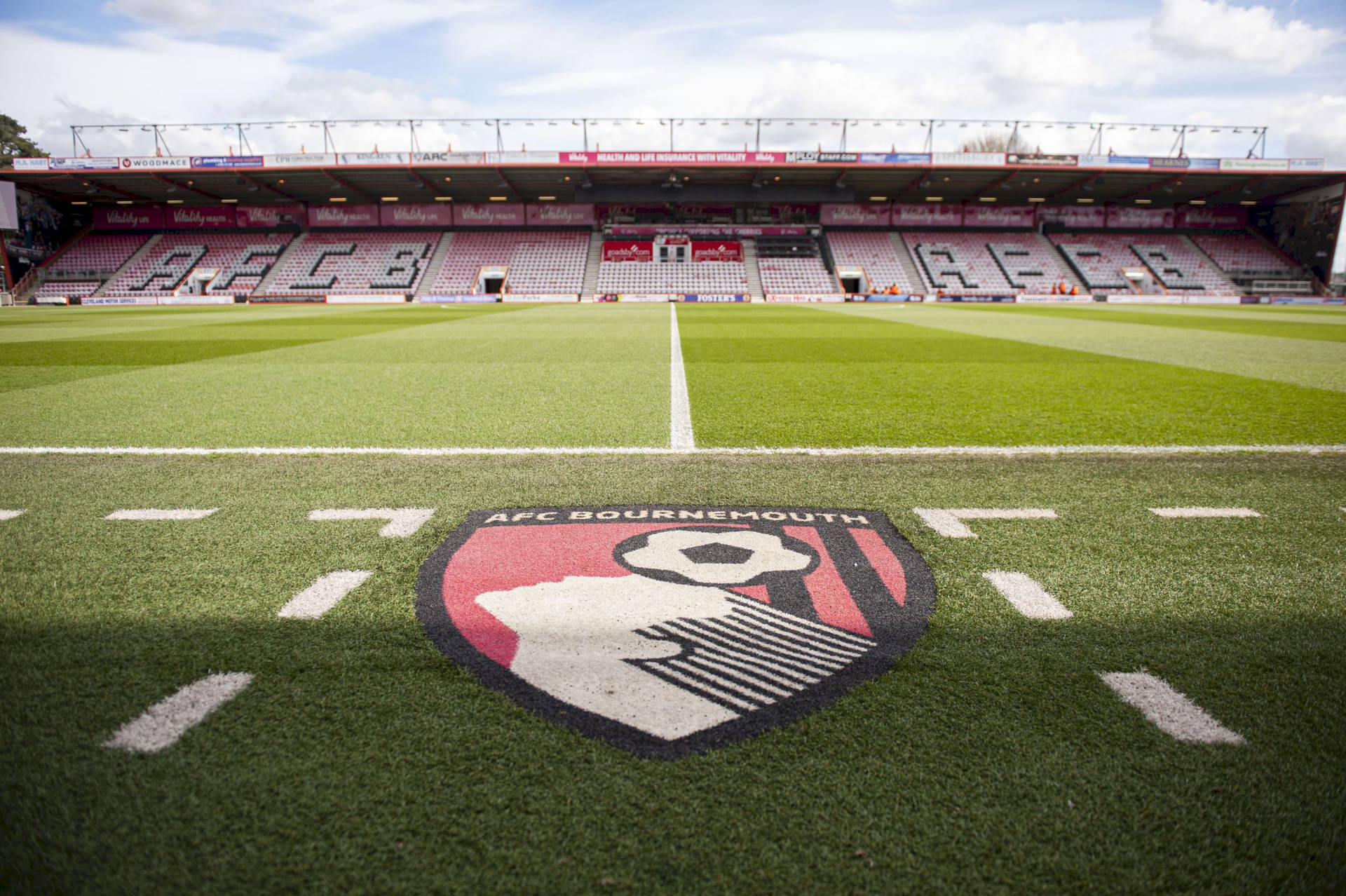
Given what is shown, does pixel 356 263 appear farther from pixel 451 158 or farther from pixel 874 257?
pixel 874 257

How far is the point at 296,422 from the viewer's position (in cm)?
534

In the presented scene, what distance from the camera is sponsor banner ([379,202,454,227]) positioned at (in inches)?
1822

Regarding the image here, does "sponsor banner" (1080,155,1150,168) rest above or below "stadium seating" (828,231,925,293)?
above

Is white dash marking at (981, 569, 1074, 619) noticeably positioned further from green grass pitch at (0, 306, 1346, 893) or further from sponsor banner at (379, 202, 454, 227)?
sponsor banner at (379, 202, 454, 227)

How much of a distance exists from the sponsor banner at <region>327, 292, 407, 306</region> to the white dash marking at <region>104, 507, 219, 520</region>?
39178mm

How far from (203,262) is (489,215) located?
18795 mm

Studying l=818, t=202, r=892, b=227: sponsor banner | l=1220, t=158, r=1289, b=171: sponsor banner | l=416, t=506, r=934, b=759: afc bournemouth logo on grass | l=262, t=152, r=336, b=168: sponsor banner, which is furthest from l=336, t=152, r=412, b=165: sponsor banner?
l=1220, t=158, r=1289, b=171: sponsor banner

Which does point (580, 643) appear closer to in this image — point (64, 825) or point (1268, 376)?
point (64, 825)

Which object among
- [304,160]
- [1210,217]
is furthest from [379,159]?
[1210,217]

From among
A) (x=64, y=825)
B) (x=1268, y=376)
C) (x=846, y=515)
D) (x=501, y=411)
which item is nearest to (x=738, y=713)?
(x=64, y=825)

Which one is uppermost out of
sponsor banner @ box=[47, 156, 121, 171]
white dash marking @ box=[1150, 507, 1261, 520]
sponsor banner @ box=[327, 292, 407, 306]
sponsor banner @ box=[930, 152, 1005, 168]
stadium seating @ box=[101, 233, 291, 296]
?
sponsor banner @ box=[930, 152, 1005, 168]

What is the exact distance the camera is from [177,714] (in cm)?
167

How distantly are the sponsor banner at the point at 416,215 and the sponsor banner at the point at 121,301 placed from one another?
48.3 ft

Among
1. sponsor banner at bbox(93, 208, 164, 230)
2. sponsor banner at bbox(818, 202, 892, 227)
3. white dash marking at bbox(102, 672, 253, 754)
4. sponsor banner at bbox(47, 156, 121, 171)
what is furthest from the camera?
sponsor banner at bbox(818, 202, 892, 227)
